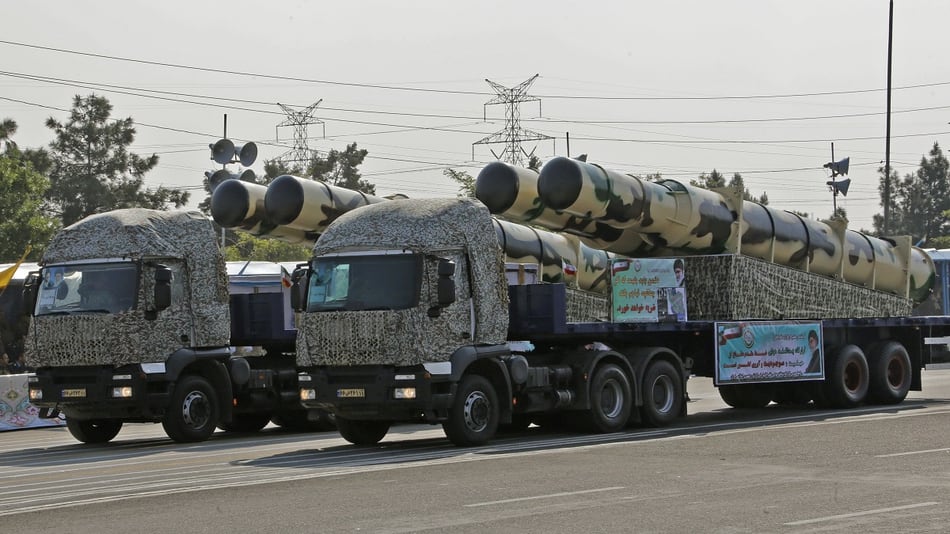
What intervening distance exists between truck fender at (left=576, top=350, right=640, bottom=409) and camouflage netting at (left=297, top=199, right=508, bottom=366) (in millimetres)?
1635

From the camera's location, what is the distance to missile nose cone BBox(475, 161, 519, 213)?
71.6 feet

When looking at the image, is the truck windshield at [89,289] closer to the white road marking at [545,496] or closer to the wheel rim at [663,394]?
the wheel rim at [663,394]

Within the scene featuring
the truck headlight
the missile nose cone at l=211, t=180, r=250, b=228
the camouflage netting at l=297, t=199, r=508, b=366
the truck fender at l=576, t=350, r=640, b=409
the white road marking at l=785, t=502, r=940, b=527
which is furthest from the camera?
the missile nose cone at l=211, t=180, r=250, b=228

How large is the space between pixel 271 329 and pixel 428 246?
18.3 feet

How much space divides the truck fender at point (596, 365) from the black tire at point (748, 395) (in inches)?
195

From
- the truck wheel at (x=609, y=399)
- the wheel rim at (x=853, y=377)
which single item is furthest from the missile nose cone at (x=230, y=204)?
the wheel rim at (x=853, y=377)

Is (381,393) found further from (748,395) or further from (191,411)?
(748,395)

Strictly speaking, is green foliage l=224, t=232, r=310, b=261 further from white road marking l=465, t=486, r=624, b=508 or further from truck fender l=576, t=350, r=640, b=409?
white road marking l=465, t=486, r=624, b=508

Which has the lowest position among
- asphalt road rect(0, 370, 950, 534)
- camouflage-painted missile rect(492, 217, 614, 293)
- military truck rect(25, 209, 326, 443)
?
asphalt road rect(0, 370, 950, 534)

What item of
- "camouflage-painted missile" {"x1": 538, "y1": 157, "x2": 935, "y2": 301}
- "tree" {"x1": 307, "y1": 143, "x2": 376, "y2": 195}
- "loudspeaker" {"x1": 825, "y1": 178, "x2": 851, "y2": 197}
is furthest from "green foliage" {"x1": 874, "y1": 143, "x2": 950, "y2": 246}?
"camouflage-painted missile" {"x1": 538, "y1": 157, "x2": 935, "y2": 301}

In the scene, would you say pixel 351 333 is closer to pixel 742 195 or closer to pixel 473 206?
pixel 473 206

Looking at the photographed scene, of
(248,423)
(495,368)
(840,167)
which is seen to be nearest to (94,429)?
(248,423)

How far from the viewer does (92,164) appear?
261 feet

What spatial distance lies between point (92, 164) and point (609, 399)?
206 ft
